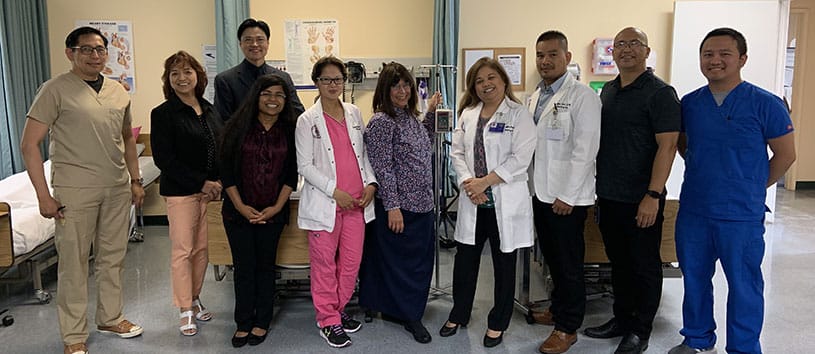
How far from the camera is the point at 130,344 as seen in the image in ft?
9.21

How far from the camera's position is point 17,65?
484 centimetres

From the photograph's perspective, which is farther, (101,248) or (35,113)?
(101,248)

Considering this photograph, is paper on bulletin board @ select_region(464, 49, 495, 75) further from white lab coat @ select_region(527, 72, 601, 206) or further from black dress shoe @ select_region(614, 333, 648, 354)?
black dress shoe @ select_region(614, 333, 648, 354)

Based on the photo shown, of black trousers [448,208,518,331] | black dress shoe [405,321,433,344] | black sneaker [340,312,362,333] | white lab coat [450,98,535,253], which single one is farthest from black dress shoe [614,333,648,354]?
black sneaker [340,312,362,333]

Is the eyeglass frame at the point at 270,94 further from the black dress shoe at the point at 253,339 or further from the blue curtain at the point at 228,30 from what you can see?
the blue curtain at the point at 228,30

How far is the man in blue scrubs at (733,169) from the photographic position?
7.44ft

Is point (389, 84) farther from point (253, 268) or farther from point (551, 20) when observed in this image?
point (551, 20)

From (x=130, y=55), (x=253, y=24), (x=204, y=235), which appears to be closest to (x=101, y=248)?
(x=204, y=235)

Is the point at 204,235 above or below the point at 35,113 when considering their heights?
below

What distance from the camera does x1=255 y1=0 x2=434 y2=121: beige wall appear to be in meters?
5.17

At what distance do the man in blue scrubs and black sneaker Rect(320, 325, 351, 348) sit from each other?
1.62 meters

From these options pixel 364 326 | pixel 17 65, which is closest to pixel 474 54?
pixel 364 326

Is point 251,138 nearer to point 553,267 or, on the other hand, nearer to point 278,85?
point 278,85

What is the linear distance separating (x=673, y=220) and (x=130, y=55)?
4.79 m
